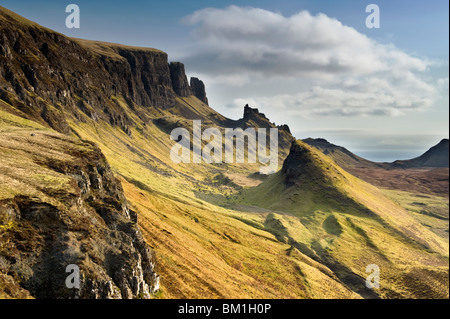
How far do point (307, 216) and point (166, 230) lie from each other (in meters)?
80.2

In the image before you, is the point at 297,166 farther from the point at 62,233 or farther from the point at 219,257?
the point at 62,233

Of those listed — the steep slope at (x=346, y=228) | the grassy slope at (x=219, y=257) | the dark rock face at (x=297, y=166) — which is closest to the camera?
the grassy slope at (x=219, y=257)

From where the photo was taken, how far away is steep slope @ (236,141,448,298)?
86250 mm

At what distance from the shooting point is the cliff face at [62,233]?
2456 centimetres

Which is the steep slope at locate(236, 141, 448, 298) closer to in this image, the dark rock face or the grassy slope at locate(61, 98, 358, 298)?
the dark rock face

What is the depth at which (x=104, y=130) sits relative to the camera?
180750 mm

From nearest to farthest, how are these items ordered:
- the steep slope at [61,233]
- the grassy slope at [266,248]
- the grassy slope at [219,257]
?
the steep slope at [61,233] < the grassy slope at [219,257] < the grassy slope at [266,248]
